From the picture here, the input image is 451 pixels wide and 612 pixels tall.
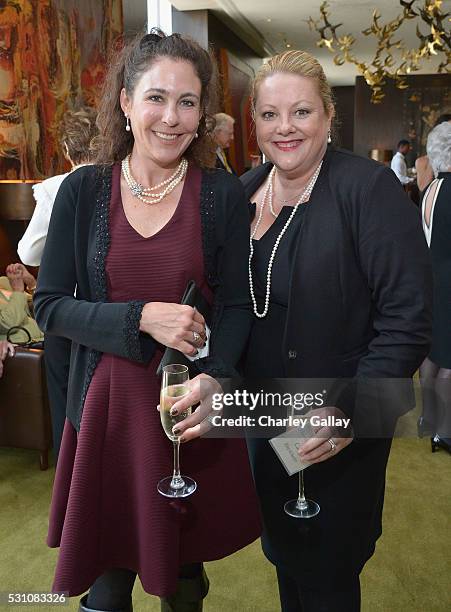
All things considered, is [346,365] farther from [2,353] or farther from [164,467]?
[2,353]

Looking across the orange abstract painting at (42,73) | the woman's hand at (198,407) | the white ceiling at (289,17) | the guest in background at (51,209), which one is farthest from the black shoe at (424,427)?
the white ceiling at (289,17)

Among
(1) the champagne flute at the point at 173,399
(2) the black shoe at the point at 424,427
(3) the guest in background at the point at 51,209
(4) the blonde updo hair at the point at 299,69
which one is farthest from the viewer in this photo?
(2) the black shoe at the point at 424,427

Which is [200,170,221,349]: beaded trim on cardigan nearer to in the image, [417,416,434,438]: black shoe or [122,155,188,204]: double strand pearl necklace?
[122,155,188,204]: double strand pearl necklace

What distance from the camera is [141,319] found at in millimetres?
1288

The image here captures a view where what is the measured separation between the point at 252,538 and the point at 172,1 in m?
8.90

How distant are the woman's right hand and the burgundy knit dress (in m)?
0.08

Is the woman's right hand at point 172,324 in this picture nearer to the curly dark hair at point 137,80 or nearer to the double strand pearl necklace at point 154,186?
the double strand pearl necklace at point 154,186

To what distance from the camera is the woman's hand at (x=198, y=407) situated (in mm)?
1255

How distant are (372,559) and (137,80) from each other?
215 centimetres

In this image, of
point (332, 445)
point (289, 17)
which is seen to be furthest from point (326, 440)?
point (289, 17)

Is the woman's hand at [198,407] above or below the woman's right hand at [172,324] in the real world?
below

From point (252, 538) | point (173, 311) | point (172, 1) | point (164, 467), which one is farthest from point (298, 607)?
point (172, 1)

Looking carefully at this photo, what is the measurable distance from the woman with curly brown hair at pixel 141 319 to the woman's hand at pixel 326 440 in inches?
6.7

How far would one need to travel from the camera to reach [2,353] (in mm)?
3301
